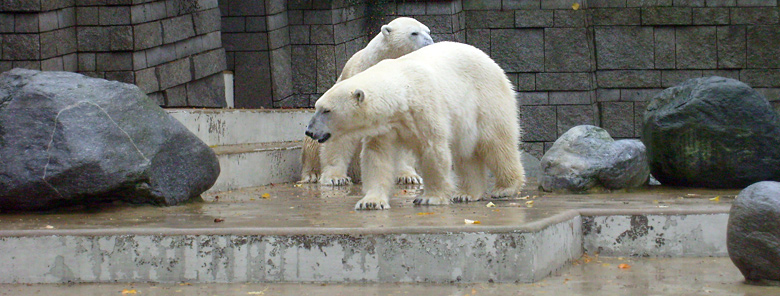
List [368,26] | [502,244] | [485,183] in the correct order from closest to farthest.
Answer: [502,244]
[485,183]
[368,26]

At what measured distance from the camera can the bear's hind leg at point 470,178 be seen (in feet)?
17.9

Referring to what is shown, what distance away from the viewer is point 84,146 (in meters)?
4.97

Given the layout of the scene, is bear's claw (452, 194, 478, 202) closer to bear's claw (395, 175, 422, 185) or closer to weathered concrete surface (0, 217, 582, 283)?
weathered concrete surface (0, 217, 582, 283)

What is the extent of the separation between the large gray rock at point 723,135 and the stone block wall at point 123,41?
179 inches

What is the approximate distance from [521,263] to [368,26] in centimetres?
722

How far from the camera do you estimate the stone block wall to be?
7.64 meters

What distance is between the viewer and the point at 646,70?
11.0 metres

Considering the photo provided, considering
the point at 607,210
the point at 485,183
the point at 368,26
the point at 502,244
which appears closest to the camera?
the point at 502,244

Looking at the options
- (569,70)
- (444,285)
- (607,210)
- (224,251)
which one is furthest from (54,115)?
(569,70)

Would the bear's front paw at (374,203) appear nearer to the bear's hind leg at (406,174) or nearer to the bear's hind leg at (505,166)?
the bear's hind leg at (505,166)

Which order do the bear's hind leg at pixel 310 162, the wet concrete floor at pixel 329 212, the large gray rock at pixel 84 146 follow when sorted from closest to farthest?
the wet concrete floor at pixel 329 212
the large gray rock at pixel 84 146
the bear's hind leg at pixel 310 162

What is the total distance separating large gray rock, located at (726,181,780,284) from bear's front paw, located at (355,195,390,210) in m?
1.78

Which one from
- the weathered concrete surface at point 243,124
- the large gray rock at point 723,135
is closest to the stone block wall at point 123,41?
the weathered concrete surface at point 243,124

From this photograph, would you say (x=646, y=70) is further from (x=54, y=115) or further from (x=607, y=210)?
(x=54, y=115)
